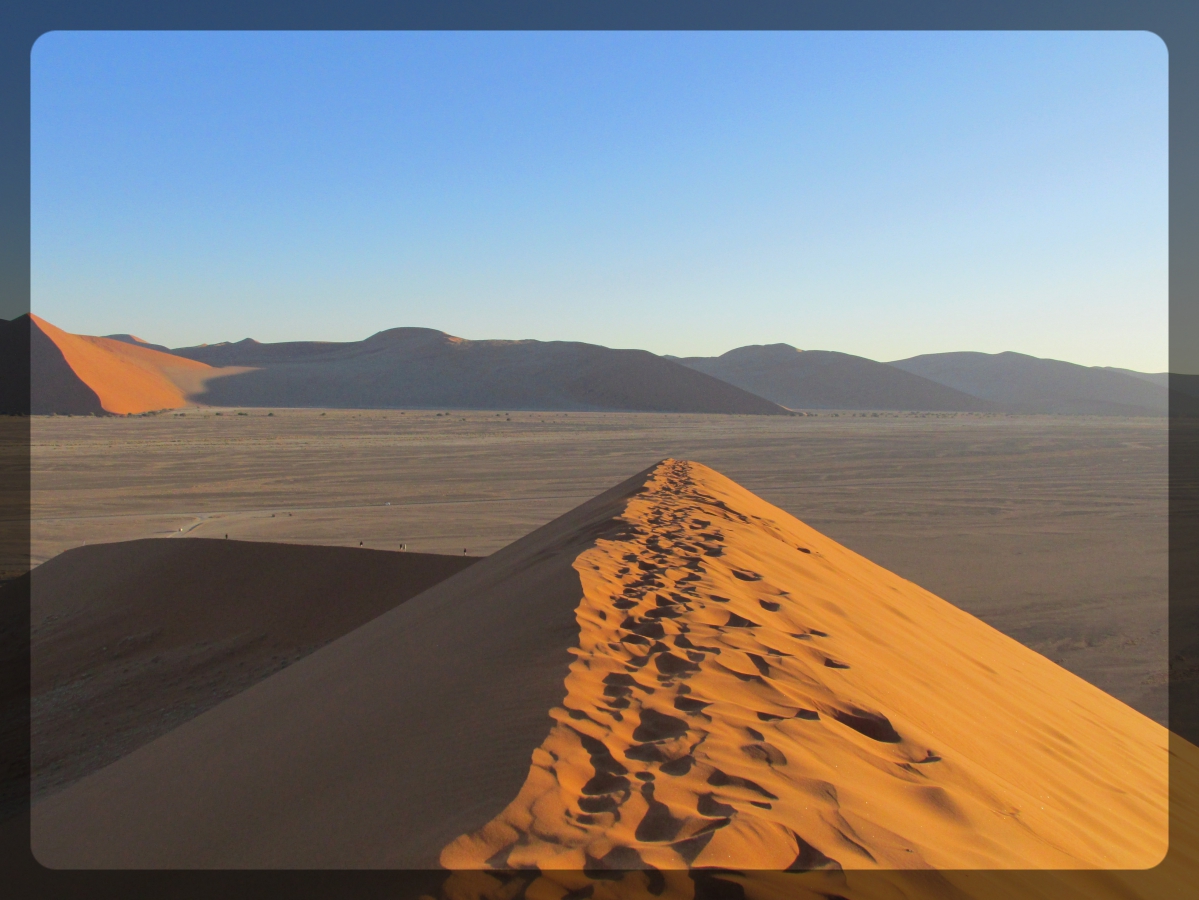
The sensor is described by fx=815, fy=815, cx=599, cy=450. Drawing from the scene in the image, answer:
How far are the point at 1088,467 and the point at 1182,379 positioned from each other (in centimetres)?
15623

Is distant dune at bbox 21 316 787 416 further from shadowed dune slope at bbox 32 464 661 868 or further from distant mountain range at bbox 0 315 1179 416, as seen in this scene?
shadowed dune slope at bbox 32 464 661 868

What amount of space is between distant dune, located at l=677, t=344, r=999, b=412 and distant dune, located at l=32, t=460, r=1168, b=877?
386ft

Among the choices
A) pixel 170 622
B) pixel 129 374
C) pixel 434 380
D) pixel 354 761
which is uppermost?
pixel 434 380

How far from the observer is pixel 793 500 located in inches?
783

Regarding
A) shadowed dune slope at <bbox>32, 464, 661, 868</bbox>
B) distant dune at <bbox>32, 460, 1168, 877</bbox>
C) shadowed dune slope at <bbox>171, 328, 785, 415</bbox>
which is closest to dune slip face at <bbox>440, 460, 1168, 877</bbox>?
distant dune at <bbox>32, 460, 1168, 877</bbox>

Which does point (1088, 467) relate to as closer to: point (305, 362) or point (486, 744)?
point (486, 744)

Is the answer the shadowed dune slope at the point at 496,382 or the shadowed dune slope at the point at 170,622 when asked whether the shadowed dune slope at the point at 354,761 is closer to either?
the shadowed dune slope at the point at 170,622

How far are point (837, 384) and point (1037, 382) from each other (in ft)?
181

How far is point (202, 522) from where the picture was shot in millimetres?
16562

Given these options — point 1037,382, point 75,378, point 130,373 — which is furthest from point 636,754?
point 1037,382

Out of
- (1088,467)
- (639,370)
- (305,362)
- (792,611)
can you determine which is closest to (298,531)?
(792,611)

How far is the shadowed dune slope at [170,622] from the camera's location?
6.83 metres

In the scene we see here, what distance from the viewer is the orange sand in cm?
6694

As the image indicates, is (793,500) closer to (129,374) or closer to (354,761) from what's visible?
(354,761)
